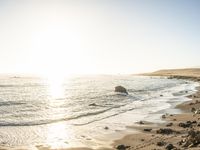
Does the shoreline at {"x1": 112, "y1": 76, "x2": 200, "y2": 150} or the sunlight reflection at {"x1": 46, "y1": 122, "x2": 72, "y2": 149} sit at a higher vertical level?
the shoreline at {"x1": 112, "y1": 76, "x2": 200, "y2": 150}

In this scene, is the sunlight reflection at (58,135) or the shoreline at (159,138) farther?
the sunlight reflection at (58,135)

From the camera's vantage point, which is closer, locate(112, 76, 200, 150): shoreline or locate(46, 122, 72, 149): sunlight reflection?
locate(112, 76, 200, 150): shoreline

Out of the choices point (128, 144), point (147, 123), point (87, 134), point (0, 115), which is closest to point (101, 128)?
point (87, 134)

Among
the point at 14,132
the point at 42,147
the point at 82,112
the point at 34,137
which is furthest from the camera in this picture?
the point at 82,112

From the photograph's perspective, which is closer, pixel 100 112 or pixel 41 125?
pixel 41 125

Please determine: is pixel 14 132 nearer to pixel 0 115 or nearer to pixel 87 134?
pixel 87 134

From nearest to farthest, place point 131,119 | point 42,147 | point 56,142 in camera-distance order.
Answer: point 42,147
point 56,142
point 131,119

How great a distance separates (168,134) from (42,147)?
881 centimetres

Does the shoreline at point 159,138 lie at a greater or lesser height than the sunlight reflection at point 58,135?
greater

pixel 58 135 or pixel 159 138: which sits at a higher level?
pixel 159 138

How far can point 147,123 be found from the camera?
27.3 meters

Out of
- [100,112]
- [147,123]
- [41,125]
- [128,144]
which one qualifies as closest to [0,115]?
[41,125]

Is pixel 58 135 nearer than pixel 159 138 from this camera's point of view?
No

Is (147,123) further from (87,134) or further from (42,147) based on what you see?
(42,147)
